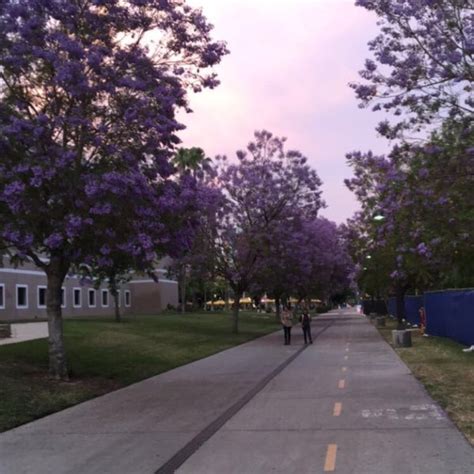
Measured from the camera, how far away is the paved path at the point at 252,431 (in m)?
7.46

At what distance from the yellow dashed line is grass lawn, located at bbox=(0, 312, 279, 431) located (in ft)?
17.0

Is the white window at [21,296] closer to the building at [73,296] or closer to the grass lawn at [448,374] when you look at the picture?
the building at [73,296]

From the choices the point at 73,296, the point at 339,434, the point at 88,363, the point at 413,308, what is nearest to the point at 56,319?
the point at 88,363

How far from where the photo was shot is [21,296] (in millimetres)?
47344

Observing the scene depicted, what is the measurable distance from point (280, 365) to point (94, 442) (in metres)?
10.6

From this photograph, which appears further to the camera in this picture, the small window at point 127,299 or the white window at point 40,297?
the small window at point 127,299

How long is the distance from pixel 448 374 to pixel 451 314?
1119 cm

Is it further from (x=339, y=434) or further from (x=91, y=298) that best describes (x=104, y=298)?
(x=339, y=434)

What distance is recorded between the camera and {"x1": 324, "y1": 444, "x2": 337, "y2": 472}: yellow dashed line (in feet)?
23.4

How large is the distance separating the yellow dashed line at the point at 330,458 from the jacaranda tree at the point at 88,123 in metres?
6.02

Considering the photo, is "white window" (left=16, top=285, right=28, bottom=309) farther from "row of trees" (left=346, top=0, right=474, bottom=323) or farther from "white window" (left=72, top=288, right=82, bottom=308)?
"row of trees" (left=346, top=0, right=474, bottom=323)

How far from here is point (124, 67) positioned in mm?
14266

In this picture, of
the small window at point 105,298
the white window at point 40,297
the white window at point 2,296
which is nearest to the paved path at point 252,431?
the white window at point 2,296

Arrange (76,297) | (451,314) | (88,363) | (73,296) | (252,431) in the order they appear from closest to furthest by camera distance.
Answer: (252,431), (88,363), (451,314), (73,296), (76,297)
